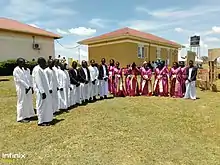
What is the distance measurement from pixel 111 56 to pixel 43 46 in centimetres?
704

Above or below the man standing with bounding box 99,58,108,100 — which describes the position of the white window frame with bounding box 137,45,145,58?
above

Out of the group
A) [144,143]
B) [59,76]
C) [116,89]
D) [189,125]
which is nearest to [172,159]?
[144,143]

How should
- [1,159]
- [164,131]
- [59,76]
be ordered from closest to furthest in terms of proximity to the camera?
[1,159] → [164,131] → [59,76]

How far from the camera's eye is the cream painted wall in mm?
24538

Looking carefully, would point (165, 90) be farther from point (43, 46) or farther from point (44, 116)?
point (43, 46)

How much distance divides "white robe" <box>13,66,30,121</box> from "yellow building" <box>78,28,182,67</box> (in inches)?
848

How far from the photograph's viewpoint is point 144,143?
7.26 metres

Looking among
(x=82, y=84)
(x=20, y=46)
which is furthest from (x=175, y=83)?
(x=20, y=46)

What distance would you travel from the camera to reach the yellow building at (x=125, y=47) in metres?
30.4

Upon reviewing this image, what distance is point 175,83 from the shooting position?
48.0 feet

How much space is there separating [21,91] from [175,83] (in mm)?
8008

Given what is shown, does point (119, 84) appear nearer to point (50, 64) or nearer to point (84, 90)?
point (84, 90)

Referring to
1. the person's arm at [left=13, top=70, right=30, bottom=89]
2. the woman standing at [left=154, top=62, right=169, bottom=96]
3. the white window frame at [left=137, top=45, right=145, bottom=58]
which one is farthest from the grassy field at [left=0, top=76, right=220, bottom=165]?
the white window frame at [left=137, top=45, right=145, bottom=58]

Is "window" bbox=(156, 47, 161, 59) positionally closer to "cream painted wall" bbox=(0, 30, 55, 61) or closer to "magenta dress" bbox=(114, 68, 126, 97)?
"cream painted wall" bbox=(0, 30, 55, 61)
